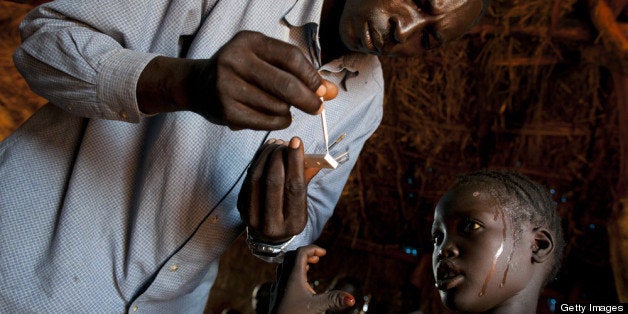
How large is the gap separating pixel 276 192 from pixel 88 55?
0.56 meters

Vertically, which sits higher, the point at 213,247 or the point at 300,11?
the point at 300,11

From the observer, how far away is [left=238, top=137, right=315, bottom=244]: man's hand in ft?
4.41

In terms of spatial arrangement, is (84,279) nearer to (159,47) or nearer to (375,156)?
(159,47)

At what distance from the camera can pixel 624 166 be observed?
233cm

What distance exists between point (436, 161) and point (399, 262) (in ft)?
2.51

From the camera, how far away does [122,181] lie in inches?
61.5

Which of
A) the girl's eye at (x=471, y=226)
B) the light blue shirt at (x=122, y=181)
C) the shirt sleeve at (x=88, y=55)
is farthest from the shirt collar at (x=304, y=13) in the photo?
the girl's eye at (x=471, y=226)

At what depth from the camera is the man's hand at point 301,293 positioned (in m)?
1.31

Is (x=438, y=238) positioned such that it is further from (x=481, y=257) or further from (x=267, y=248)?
(x=267, y=248)

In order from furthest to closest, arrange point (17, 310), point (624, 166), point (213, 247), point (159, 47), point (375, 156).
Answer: point (375, 156), point (624, 166), point (213, 247), point (159, 47), point (17, 310)

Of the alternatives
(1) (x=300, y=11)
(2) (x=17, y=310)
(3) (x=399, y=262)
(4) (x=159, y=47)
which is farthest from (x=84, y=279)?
(3) (x=399, y=262)

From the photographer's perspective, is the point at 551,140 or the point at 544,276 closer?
the point at 544,276

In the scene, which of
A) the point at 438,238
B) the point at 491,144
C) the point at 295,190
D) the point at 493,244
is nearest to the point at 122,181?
the point at 295,190

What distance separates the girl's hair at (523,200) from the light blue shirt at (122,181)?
2.36ft
